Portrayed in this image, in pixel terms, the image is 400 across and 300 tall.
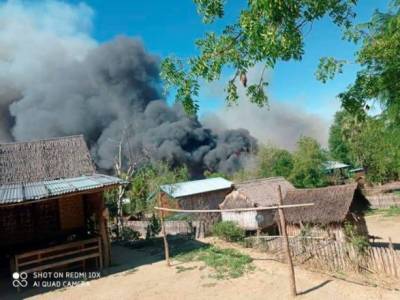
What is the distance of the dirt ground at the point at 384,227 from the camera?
2057 centimetres

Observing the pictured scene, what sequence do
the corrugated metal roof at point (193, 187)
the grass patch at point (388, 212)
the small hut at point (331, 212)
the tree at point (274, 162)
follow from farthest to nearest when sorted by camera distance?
1. the tree at point (274, 162)
2. the corrugated metal roof at point (193, 187)
3. the grass patch at point (388, 212)
4. the small hut at point (331, 212)

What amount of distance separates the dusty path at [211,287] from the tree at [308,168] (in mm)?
26944

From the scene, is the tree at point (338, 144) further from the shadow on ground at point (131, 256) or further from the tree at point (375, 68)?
the tree at point (375, 68)

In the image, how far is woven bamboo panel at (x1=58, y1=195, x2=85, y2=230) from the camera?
13839mm

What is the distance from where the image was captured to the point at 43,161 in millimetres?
14383

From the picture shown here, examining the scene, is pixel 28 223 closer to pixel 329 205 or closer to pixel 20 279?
pixel 20 279

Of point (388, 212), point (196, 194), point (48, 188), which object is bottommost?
point (388, 212)

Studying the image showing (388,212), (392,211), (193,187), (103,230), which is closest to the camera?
(103,230)

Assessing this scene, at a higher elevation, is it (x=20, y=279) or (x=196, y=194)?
(x=196, y=194)

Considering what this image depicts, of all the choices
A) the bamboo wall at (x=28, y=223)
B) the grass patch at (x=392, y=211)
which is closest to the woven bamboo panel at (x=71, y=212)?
the bamboo wall at (x=28, y=223)

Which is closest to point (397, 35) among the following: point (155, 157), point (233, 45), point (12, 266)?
point (233, 45)

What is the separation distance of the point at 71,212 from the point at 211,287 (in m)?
7.55

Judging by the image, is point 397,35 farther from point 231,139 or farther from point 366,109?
point 231,139

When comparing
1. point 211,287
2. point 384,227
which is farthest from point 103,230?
point 384,227
